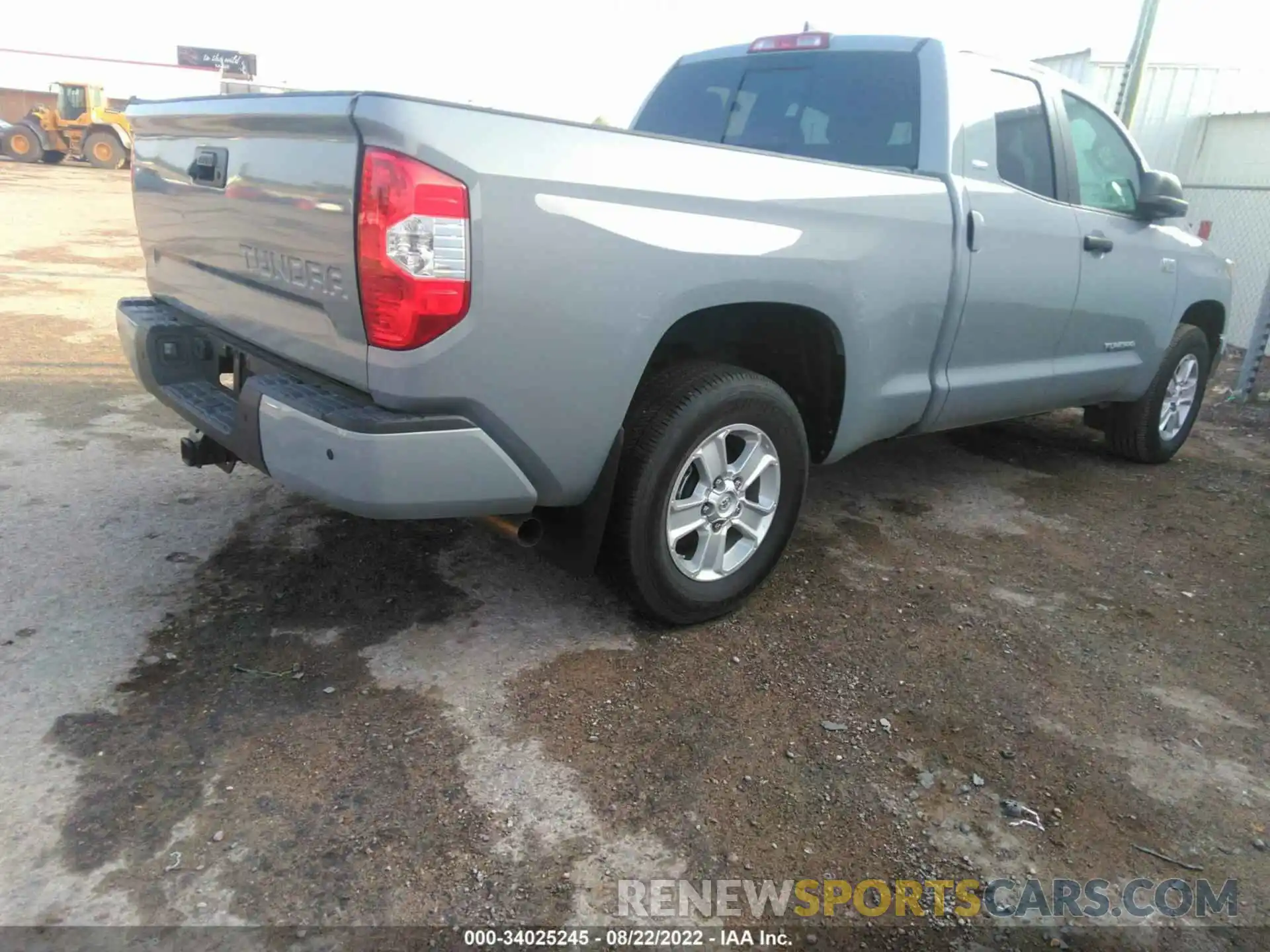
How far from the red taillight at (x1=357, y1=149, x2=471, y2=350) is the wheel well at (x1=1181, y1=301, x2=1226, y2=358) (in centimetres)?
448

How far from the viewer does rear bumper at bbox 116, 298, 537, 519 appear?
2.30 meters

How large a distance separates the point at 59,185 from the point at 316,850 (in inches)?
948

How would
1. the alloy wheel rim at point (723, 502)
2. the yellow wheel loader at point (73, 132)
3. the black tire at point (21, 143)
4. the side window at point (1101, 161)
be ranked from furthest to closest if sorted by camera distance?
the yellow wheel loader at point (73, 132), the black tire at point (21, 143), the side window at point (1101, 161), the alloy wheel rim at point (723, 502)

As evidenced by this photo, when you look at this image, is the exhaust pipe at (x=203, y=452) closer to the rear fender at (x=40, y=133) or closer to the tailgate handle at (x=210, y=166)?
the tailgate handle at (x=210, y=166)

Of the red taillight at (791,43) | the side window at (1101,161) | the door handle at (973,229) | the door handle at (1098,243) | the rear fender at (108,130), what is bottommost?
the rear fender at (108,130)

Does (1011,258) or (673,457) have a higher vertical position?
(1011,258)

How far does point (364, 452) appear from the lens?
2273mm

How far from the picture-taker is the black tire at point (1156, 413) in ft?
16.8

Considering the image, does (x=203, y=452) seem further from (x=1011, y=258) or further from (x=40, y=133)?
(x=40, y=133)

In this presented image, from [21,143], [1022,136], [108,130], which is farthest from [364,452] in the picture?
[21,143]

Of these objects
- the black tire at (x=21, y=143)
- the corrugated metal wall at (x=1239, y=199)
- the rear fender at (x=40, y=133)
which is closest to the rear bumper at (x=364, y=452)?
the corrugated metal wall at (x=1239, y=199)

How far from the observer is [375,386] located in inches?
92.0

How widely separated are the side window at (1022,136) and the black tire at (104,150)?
1205 inches

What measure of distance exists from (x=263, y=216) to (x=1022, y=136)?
3037 millimetres
